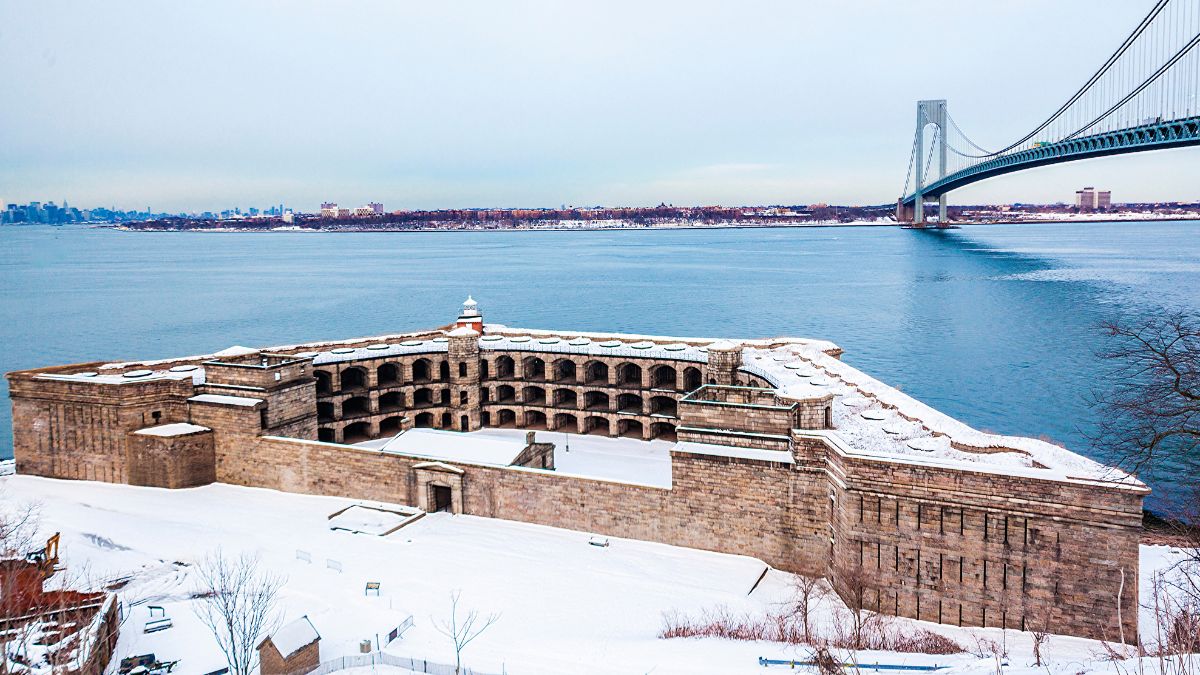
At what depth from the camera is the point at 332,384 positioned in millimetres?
38750

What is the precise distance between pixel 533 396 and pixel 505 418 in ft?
5.91

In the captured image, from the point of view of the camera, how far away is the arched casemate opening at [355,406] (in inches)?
1565

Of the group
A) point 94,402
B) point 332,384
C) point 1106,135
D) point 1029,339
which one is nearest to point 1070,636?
point 332,384

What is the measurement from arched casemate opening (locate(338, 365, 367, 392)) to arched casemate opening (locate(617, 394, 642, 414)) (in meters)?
12.4

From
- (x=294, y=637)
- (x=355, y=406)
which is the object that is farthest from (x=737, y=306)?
(x=294, y=637)

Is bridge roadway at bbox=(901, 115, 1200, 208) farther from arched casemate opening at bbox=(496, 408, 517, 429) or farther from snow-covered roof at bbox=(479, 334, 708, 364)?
arched casemate opening at bbox=(496, 408, 517, 429)

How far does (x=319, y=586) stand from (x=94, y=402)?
16090 mm

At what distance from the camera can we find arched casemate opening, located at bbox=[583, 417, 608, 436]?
4091cm

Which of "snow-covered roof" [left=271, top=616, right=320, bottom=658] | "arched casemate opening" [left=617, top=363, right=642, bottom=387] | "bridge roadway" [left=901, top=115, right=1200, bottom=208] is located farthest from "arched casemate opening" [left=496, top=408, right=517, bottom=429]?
"bridge roadway" [left=901, top=115, right=1200, bottom=208]

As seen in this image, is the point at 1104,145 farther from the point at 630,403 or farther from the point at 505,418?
the point at 505,418

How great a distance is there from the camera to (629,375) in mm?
41719

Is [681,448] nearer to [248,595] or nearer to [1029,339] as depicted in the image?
[248,595]

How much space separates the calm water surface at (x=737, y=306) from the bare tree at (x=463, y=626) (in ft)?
89.1

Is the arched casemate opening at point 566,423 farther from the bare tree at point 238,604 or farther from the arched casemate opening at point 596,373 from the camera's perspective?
the bare tree at point 238,604
